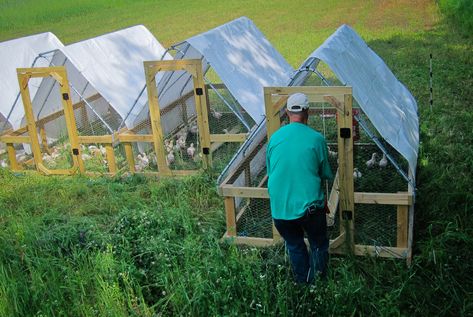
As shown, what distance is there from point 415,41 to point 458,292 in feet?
39.9

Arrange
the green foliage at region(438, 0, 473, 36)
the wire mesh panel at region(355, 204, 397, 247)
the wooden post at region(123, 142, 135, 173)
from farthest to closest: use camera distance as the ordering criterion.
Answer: the green foliage at region(438, 0, 473, 36) < the wooden post at region(123, 142, 135, 173) < the wire mesh panel at region(355, 204, 397, 247)

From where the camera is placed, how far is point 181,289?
4895 mm

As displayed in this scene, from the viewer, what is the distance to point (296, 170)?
15.4 feet

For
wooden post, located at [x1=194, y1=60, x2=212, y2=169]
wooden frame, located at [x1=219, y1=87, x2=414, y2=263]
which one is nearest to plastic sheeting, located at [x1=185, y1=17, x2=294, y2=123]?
wooden post, located at [x1=194, y1=60, x2=212, y2=169]

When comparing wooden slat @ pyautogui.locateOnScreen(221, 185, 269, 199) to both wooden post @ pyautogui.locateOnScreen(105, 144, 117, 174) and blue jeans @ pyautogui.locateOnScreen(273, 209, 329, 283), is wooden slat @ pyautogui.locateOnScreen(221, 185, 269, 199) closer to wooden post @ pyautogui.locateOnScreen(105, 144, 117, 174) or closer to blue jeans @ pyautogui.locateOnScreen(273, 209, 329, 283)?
blue jeans @ pyautogui.locateOnScreen(273, 209, 329, 283)

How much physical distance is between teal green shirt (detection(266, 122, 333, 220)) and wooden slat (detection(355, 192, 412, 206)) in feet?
2.41

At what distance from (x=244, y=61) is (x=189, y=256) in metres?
4.18

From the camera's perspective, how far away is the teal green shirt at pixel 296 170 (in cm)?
470

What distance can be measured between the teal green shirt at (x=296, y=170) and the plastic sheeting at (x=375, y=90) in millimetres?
1049

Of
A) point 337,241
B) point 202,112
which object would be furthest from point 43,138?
point 337,241

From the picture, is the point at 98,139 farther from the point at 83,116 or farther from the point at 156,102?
the point at 83,116

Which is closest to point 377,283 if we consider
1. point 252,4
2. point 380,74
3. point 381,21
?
point 380,74

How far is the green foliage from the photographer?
1545cm

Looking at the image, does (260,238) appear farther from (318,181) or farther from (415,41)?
(415,41)
